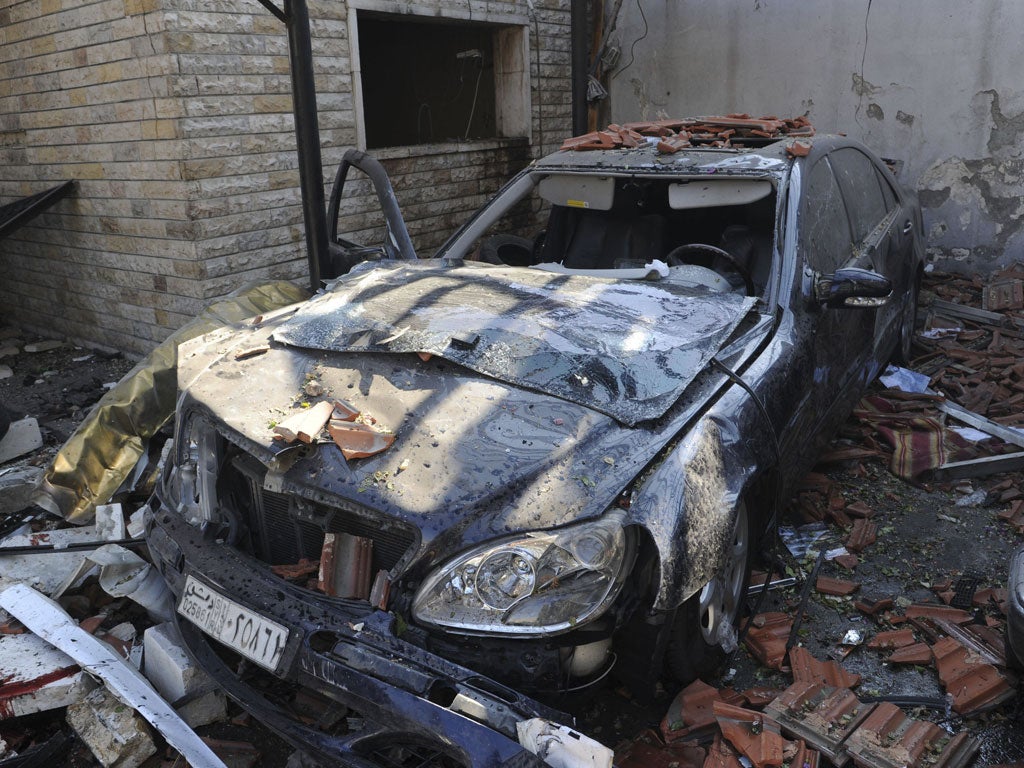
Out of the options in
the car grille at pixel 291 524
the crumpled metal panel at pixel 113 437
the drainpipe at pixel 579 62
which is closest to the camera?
the car grille at pixel 291 524

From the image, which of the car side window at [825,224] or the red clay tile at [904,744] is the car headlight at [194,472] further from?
the car side window at [825,224]

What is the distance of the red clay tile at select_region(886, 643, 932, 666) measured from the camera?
2.81 m

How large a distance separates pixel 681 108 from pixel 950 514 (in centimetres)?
626

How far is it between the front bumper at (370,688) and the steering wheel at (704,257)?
2175 millimetres

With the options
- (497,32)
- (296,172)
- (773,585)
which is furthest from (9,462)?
(497,32)

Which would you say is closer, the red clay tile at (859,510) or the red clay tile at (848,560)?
the red clay tile at (848,560)

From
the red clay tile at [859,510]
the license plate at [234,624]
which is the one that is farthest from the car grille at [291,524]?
the red clay tile at [859,510]

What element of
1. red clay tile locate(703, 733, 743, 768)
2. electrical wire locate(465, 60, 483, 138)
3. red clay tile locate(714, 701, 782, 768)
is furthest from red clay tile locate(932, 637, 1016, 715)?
electrical wire locate(465, 60, 483, 138)

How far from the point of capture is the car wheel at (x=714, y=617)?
2.40m

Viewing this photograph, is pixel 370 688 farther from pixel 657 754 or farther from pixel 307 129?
pixel 307 129

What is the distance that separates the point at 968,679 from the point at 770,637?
0.64 meters

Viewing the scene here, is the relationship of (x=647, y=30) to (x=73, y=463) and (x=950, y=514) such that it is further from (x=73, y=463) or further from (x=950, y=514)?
(x=73, y=463)

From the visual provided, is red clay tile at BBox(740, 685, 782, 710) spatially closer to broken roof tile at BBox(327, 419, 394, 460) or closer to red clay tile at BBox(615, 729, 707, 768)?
red clay tile at BBox(615, 729, 707, 768)

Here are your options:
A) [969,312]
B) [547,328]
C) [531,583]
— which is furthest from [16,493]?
[969,312]
